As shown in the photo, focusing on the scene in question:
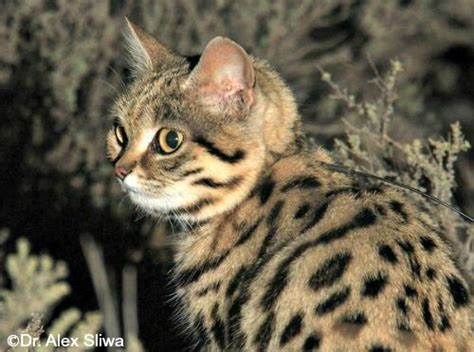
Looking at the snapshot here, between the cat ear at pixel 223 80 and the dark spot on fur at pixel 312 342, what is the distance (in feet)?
3.62

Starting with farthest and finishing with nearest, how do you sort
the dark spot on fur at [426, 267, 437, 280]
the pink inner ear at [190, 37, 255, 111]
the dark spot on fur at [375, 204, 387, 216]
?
the pink inner ear at [190, 37, 255, 111], the dark spot on fur at [375, 204, 387, 216], the dark spot on fur at [426, 267, 437, 280]

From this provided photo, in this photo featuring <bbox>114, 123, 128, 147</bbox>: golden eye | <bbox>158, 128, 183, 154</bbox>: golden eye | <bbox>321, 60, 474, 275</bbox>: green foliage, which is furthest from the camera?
<bbox>321, 60, 474, 275</bbox>: green foliage

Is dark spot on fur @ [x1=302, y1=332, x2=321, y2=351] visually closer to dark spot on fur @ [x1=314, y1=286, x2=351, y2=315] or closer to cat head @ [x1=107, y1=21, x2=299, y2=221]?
dark spot on fur @ [x1=314, y1=286, x2=351, y2=315]

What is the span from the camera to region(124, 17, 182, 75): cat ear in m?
4.79

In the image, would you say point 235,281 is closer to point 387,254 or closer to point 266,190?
point 266,190

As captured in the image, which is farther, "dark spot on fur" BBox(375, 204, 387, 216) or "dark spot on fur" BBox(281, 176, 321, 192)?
"dark spot on fur" BBox(281, 176, 321, 192)

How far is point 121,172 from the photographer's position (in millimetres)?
4289

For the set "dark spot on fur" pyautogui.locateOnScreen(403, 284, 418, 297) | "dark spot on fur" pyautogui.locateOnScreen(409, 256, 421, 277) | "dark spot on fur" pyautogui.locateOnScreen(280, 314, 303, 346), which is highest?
"dark spot on fur" pyautogui.locateOnScreen(409, 256, 421, 277)

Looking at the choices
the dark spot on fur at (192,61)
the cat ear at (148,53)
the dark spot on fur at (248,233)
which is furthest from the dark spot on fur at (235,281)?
the cat ear at (148,53)

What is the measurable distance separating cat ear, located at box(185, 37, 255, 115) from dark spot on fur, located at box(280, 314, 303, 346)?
1.00 meters

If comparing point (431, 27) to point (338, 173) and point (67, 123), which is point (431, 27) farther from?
point (338, 173)

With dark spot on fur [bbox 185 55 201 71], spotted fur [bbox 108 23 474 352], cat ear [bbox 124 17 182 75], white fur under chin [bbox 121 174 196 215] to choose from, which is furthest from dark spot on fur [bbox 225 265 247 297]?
cat ear [bbox 124 17 182 75]

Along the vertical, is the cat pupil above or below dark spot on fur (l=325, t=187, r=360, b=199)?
above

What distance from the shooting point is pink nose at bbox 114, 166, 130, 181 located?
4.29 m
